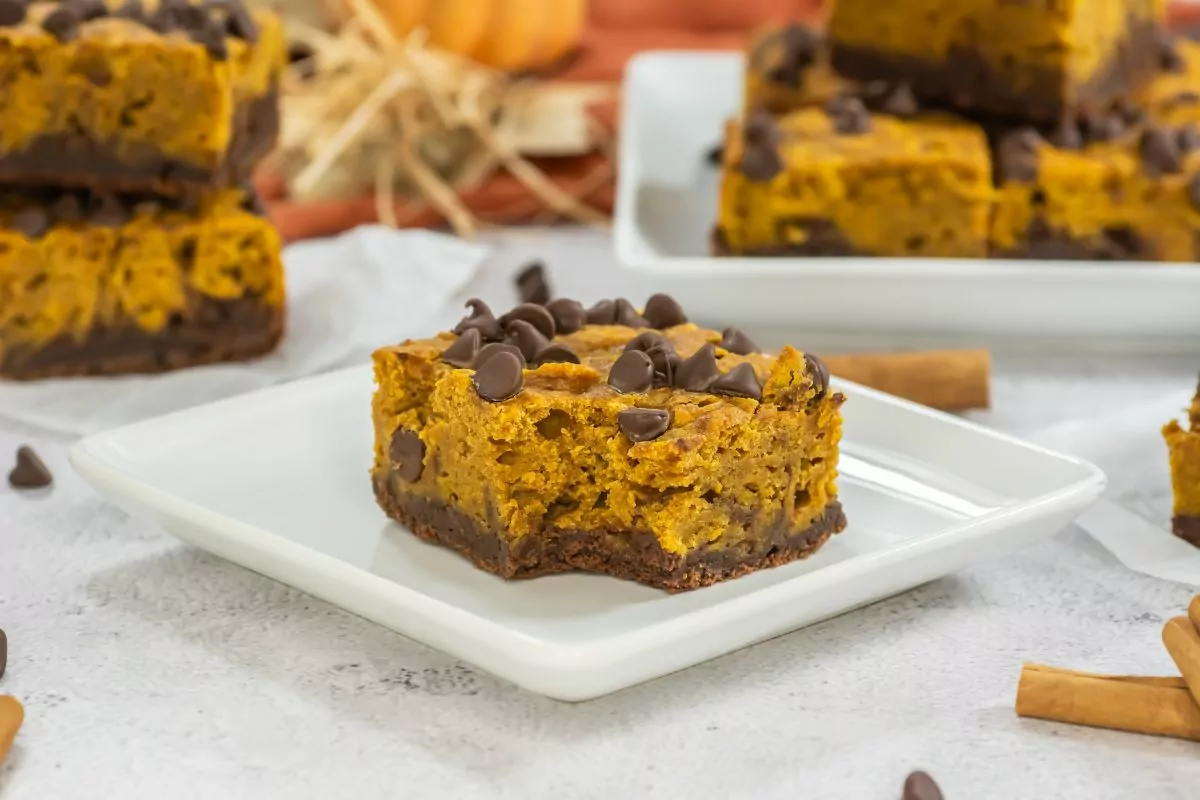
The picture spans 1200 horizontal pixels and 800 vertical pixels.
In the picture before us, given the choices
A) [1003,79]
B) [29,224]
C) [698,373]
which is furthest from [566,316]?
[1003,79]

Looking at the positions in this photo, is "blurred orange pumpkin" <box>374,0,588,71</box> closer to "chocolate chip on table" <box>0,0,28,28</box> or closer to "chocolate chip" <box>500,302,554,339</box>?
"chocolate chip on table" <box>0,0,28,28</box>

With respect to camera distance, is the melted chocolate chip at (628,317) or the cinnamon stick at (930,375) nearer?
the melted chocolate chip at (628,317)

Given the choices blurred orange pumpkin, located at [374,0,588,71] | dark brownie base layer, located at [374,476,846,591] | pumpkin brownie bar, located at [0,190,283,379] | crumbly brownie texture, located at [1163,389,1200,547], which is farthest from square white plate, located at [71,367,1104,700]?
blurred orange pumpkin, located at [374,0,588,71]

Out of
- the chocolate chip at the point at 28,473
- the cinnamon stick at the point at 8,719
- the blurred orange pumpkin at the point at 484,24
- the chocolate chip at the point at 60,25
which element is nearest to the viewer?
the cinnamon stick at the point at 8,719

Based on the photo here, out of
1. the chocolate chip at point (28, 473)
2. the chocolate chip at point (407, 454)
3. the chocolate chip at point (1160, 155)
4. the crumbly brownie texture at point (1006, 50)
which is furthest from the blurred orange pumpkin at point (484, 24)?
the chocolate chip at point (407, 454)

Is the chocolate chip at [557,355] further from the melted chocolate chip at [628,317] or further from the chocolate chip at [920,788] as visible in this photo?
the chocolate chip at [920,788]

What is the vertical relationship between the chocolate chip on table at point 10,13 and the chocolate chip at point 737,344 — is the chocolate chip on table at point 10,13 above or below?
above

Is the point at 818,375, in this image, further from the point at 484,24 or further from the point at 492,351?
the point at 484,24
